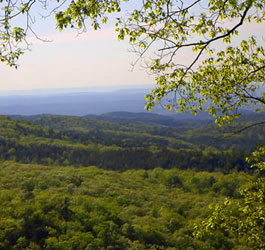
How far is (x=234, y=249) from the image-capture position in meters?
26.6

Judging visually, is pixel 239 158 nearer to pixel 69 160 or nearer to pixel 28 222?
pixel 69 160

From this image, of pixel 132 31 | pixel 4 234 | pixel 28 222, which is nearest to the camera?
pixel 132 31

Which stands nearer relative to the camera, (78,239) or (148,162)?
(78,239)

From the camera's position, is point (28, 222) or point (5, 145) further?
point (5, 145)

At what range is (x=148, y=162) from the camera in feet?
472

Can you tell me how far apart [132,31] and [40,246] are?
22809mm

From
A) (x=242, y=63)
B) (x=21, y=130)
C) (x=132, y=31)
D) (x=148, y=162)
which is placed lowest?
(x=148, y=162)

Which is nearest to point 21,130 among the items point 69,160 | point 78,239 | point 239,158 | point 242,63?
point 69,160

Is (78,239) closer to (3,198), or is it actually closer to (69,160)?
(3,198)

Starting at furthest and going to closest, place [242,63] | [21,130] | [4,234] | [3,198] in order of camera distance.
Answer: [21,130] < [3,198] < [4,234] < [242,63]

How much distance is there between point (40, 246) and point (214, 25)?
2384 cm

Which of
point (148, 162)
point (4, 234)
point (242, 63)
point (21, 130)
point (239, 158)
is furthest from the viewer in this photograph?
point (21, 130)

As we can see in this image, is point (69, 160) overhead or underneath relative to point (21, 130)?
underneath

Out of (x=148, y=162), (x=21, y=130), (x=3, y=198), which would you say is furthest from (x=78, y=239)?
(x=21, y=130)
